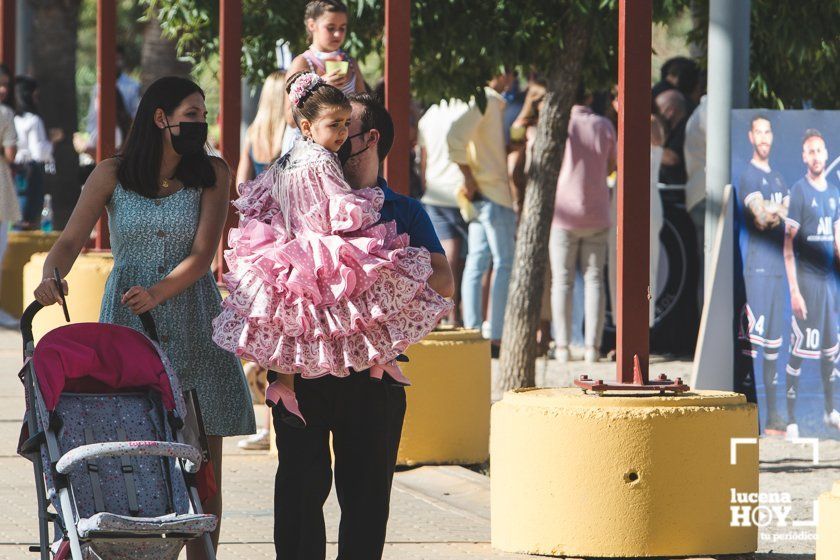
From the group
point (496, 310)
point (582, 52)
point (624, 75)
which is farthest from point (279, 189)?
point (496, 310)

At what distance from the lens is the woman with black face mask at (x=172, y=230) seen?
5.54 metres

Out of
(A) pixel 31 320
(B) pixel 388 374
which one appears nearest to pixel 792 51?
(B) pixel 388 374

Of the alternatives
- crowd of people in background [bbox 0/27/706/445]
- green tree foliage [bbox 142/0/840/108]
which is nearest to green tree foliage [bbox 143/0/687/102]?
green tree foliage [bbox 142/0/840/108]

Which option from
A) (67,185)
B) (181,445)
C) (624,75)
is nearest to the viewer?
(181,445)

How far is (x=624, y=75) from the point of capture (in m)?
6.61

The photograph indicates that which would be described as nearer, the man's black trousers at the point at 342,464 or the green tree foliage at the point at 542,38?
the man's black trousers at the point at 342,464

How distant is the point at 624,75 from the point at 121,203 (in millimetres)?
2143

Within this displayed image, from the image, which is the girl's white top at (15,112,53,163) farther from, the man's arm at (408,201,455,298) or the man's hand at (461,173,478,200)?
the man's arm at (408,201,455,298)

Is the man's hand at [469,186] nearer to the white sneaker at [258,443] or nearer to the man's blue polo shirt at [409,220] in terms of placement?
the white sneaker at [258,443]

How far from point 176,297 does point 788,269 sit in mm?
3965

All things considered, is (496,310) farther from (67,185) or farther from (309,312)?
(67,185)

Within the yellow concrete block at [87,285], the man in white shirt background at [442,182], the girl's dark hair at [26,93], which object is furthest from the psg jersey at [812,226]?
the girl's dark hair at [26,93]

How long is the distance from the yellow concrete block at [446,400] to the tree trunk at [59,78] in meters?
14.2

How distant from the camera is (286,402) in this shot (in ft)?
16.7
